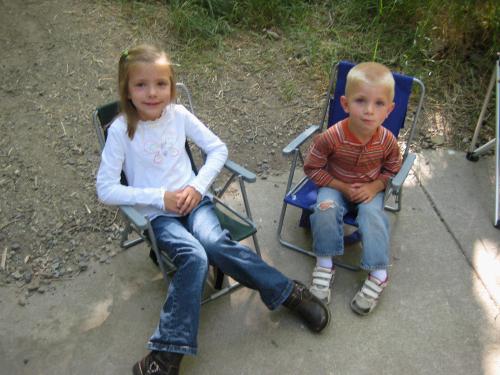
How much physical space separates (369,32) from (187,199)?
120 inches

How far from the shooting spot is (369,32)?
4590 millimetres

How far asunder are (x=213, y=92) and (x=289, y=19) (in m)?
1.34

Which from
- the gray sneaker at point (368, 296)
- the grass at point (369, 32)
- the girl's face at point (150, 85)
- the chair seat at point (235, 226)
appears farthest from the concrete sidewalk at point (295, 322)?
the grass at point (369, 32)

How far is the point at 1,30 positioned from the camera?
423 cm

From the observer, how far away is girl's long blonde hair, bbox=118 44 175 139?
7.50 ft

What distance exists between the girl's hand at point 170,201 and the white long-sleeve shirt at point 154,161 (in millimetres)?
20

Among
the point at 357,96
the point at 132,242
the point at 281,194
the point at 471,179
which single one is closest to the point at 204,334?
the point at 132,242

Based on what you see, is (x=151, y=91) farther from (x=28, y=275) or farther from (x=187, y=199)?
(x=28, y=275)

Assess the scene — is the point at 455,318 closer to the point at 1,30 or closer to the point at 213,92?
the point at 213,92

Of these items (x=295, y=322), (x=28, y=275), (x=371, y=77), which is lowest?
(x=28, y=275)

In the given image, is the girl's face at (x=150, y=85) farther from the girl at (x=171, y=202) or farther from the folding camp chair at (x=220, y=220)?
the folding camp chair at (x=220, y=220)

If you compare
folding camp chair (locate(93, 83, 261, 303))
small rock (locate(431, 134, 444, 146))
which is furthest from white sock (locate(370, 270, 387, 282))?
small rock (locate(431, 134, 444, 146))

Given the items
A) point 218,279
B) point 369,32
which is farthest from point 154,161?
point 369,32

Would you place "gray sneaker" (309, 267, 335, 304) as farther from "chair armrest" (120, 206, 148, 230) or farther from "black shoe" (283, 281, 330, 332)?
"chair armrest" (120, 206, 148, 230)
